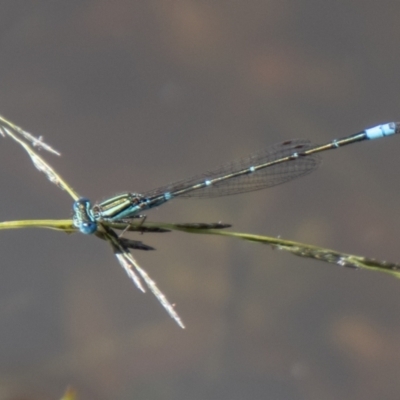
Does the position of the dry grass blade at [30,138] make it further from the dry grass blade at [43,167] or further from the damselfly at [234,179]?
the damselfly at [234,179]

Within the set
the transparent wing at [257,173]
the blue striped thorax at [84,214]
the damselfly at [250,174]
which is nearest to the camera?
the blue striped thorax at [84,214]

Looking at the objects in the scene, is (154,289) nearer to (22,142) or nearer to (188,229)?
(188,229)

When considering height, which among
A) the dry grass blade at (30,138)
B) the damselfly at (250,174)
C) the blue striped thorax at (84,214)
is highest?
the damselfly at (250,174)

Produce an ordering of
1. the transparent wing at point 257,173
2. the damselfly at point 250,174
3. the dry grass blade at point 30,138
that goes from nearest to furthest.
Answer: the dry grass blade at point 30,138, the damselfly at point 250,174, the transparent wing at point 257,173

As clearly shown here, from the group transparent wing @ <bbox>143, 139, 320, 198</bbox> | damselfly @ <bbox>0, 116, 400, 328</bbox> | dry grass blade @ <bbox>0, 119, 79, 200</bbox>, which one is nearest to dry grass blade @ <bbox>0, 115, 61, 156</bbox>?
dry grass blade @ <bbox>0, 119, 79, 200</bbox>

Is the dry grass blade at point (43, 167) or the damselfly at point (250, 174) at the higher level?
the damselfly at point (250, 174)

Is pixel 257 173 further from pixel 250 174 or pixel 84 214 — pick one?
pixel 84 214

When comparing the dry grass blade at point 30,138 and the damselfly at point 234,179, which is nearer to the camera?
the dry grass blade at point 30,138

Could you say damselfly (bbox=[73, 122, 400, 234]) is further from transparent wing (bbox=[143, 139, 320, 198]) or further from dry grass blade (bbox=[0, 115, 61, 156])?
dry grass blade (bbox=[0, 115, 61, 156])

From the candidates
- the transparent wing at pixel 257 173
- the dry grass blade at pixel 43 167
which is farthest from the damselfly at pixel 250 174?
the dry grass blade at pixel 43 167
